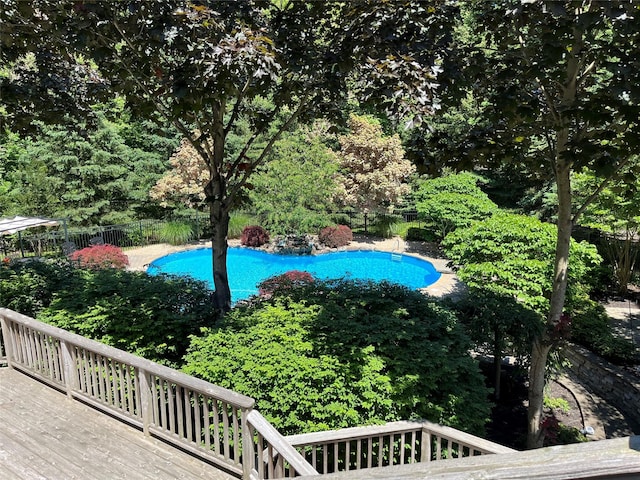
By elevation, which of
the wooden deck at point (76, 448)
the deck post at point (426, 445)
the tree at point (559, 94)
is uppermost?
the tree at point (559, 94)

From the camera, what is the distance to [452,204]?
1680 centimetres

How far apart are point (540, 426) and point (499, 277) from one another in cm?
346

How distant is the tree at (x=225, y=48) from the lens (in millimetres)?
4508

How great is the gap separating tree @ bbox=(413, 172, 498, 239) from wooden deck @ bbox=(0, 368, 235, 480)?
1382 cm

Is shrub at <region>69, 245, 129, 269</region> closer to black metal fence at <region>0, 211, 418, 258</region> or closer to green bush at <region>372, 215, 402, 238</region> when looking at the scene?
black metal fence at <region>0, 211, 418, 258</region>

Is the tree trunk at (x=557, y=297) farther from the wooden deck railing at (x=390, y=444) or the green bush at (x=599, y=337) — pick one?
the green bush at (x=599, y=337)

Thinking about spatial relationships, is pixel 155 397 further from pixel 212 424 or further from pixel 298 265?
pixel 298 265

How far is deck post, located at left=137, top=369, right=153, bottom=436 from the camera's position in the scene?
385 cm

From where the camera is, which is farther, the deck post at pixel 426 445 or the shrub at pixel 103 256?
the shrub at pixel 103 256

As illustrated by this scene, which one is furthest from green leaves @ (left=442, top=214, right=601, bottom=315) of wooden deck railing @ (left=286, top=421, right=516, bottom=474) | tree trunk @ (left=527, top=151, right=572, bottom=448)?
Answer: wooden deck railing @ (left=286, top=421, right=516, bottom=474)

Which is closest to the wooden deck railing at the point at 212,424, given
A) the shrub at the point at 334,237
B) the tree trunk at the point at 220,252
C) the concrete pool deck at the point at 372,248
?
the tree trunk at the point at 220,252

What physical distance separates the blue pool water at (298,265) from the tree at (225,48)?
9231 mm

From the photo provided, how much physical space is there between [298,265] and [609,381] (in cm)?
1165

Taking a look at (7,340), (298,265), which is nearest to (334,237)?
(298,265)
